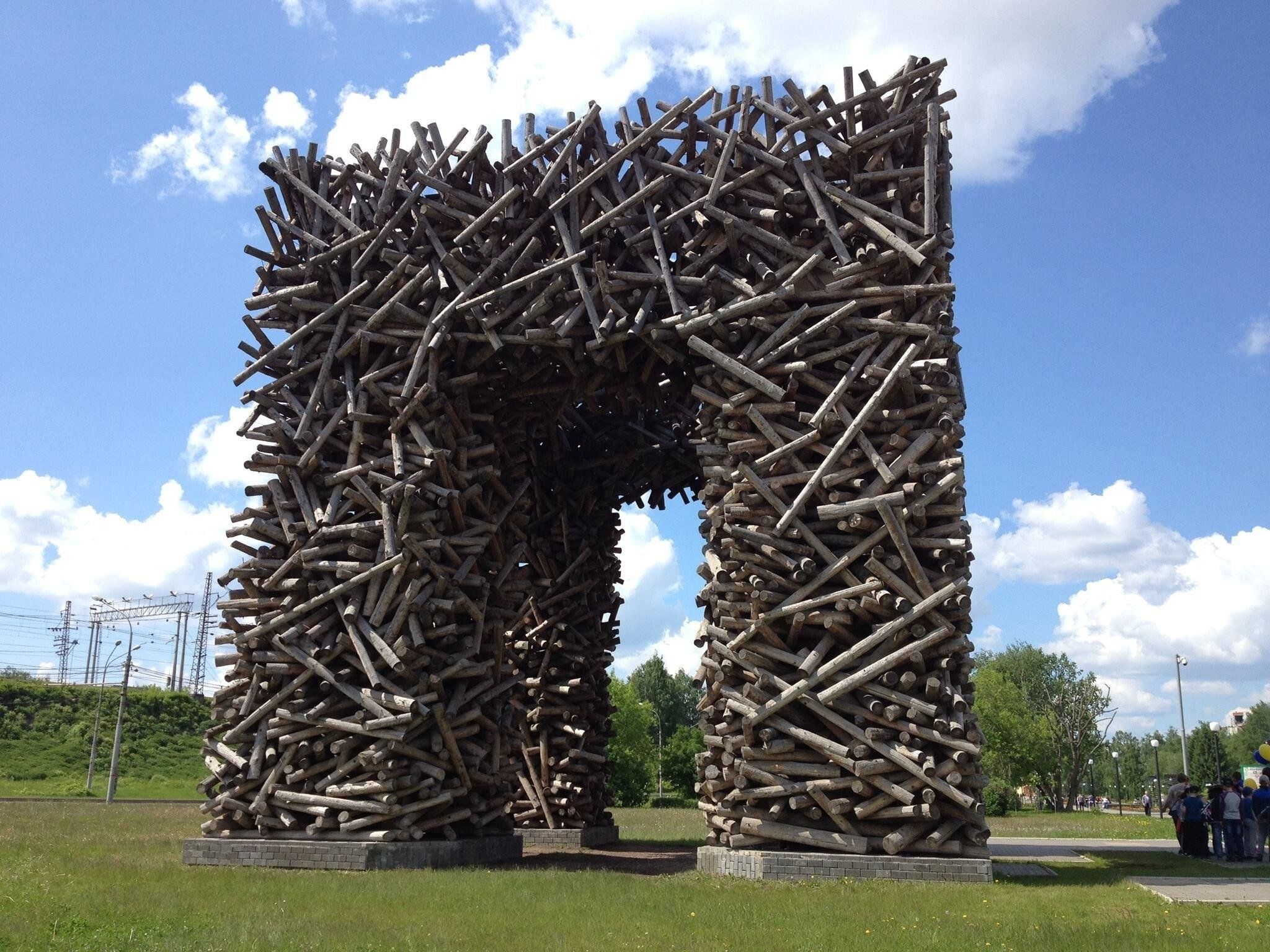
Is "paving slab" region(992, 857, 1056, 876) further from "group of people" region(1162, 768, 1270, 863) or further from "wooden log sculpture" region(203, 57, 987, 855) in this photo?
"group of people" region(1162, 768, 1270, 863)

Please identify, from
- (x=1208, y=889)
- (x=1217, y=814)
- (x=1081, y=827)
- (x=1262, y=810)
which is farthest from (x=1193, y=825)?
(x=1081, y=827)

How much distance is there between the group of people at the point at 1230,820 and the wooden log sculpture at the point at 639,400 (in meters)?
5.67

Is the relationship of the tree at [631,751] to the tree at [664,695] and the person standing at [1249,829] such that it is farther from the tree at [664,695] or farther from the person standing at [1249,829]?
the person standing at [1249,829]

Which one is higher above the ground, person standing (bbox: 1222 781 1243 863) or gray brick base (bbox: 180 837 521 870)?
person standing (bbox: 1222 781 1243 863)

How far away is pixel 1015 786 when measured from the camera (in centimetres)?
6369

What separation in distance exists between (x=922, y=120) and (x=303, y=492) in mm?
11103

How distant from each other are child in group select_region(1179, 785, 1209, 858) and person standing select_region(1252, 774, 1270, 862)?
86cm

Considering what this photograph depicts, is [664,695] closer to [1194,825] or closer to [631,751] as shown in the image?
[631,751]

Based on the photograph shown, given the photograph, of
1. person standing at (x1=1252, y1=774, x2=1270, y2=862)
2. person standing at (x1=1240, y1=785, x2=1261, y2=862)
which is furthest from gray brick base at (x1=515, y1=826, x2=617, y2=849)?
person standing at (x1=1252, y1=774, x2=1270, y2=862)

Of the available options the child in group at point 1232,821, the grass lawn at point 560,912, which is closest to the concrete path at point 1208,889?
the grass lawn at point 560,912

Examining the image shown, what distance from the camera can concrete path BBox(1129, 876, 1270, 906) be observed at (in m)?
11.8

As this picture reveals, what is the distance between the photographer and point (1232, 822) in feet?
56.3

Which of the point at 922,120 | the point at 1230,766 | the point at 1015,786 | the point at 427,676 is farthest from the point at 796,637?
the point at 1230,766

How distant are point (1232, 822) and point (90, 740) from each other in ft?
167
